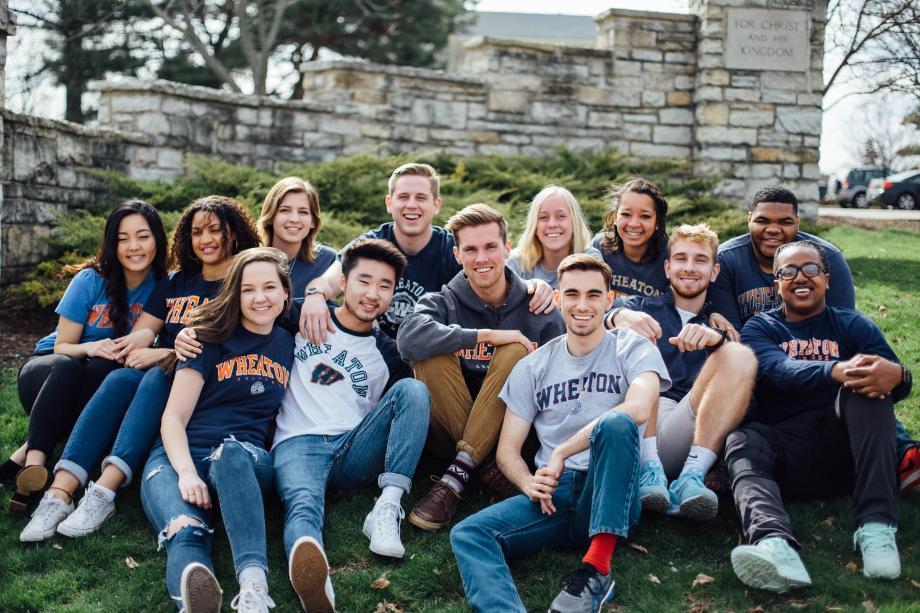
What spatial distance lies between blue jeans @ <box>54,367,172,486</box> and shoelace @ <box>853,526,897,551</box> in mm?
2791

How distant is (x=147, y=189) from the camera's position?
7.76 meters

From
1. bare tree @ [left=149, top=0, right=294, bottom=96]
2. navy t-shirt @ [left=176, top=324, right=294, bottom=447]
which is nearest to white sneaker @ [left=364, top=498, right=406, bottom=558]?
navy t-shirt @ [left=176, top=324, right=294, bottom=447]

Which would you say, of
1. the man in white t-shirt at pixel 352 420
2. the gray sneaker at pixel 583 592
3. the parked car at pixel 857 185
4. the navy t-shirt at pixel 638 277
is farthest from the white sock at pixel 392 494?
the parked car at pixel 857 185

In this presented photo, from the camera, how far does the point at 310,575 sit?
2949 millimetres

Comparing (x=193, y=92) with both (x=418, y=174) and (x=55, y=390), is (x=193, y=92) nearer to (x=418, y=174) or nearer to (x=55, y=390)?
(x=418, y=174)

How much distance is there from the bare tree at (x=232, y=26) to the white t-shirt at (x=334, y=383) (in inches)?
498

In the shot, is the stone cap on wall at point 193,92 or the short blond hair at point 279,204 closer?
the short blond hair at point 279,204

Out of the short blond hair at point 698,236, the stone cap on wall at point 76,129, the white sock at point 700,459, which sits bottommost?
the white sock at point 700,459

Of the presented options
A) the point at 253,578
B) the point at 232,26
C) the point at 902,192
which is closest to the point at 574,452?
the point at 253,578

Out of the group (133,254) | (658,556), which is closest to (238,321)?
(133,254)

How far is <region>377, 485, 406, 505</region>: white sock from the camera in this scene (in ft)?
11.4

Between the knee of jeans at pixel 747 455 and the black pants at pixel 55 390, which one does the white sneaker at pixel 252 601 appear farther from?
the knee of jeans at pixel 747 455

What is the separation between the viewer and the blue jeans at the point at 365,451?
137 inches

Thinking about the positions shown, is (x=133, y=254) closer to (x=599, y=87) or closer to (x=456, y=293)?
(x=456, y=293)
